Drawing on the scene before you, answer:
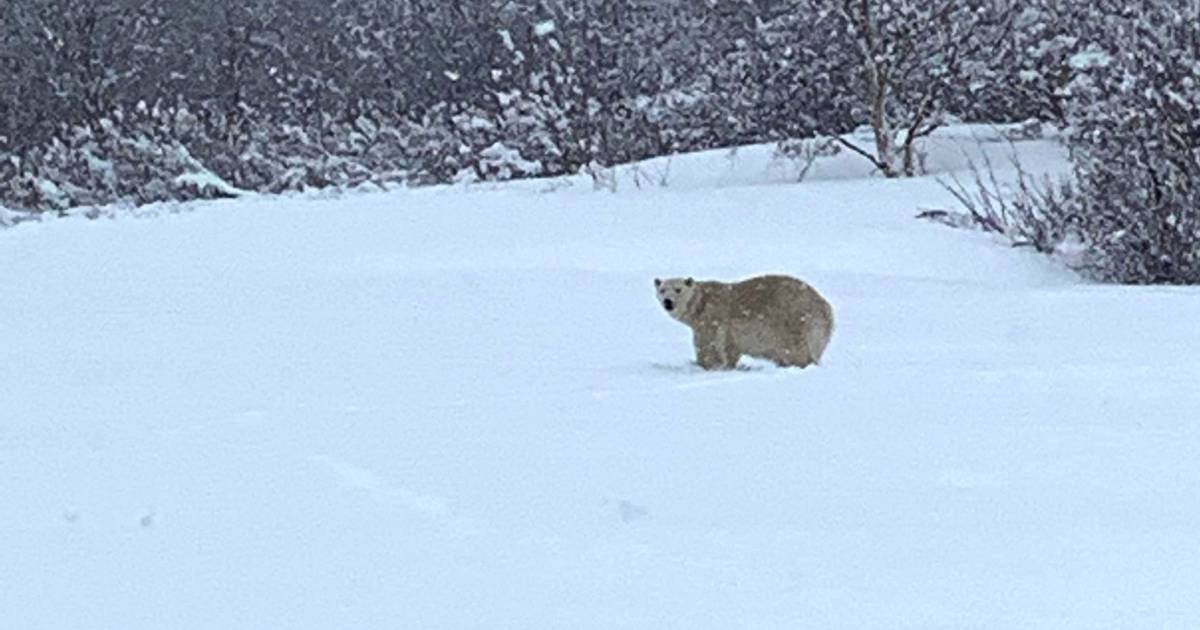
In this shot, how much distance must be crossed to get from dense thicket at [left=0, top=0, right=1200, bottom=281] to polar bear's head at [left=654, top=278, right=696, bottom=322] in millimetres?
4872

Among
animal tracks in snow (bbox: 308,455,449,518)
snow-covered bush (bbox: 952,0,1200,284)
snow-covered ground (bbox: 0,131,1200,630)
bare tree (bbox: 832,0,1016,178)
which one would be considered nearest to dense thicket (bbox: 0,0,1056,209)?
bare tree (bbox: 832,0,1016,178)

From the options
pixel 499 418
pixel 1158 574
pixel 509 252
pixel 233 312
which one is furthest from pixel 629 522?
pixel 509 252

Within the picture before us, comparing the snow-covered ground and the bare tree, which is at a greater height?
the snow-covered ground

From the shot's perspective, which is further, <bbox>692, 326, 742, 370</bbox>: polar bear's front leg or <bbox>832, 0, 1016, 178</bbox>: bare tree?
<bbox>832, 0, 1016, 178</bbox>: bare tree

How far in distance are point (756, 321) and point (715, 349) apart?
149 mm

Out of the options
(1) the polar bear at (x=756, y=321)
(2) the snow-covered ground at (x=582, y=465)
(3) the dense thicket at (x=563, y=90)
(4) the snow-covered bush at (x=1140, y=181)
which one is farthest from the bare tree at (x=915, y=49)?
(1) the polar bear at (x=756, y=321)

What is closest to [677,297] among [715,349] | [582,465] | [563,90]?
[715,349]

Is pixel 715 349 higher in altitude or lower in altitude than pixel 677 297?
lower

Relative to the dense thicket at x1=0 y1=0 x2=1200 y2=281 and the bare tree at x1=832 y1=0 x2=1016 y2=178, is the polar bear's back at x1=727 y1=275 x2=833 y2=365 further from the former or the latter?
the bare tree at x1=832 y1=0 x2=1016 y2=178

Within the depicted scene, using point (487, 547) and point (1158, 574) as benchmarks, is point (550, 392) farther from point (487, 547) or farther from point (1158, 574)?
point (1158, 574)

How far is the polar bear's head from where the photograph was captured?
17.9ft

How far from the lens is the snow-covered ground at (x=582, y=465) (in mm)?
2670

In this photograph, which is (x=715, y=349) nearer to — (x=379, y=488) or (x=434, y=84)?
(x=379, y=488)

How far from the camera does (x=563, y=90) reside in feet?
63.2
